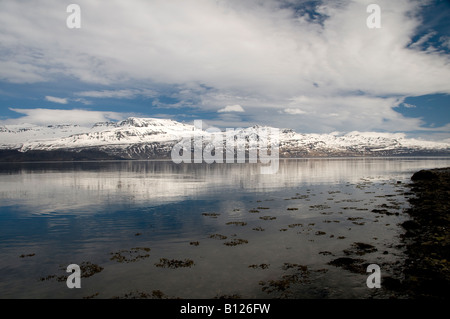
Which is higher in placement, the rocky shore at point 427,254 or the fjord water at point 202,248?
the rocky shore at point 427,254

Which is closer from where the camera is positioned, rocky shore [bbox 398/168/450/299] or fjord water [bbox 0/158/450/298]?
rocky shore [bbox 398/168/450/299]

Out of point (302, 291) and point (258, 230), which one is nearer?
point (302, 291)

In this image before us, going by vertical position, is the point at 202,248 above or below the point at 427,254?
below

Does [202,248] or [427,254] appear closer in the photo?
[427,254]

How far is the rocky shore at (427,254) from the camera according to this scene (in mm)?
14922

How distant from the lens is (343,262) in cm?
1945

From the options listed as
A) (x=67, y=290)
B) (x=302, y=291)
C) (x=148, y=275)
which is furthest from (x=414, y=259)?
(x=67, y=290)

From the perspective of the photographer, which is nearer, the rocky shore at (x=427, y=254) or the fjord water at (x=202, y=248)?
the rocky shore at (x=427, y=254)

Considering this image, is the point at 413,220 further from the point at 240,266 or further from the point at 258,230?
the point at 240,266

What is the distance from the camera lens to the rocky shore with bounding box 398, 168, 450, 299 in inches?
587

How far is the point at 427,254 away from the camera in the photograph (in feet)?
64.2

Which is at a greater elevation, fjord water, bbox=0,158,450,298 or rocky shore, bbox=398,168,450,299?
rocky shore, bbox=398,168,450,299
